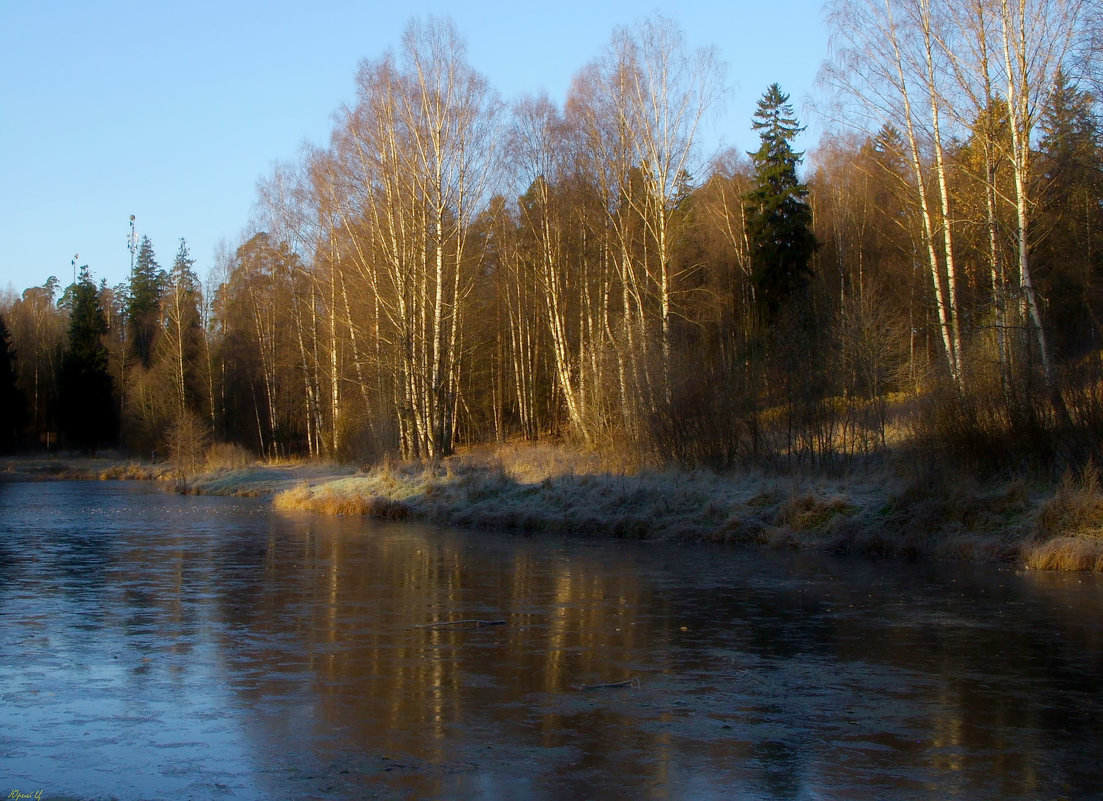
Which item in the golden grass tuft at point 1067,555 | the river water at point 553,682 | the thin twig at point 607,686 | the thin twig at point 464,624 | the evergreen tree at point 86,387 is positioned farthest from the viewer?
the evergreen tree at point 86,387

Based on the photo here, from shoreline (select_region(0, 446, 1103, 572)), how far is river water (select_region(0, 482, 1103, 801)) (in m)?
1.23

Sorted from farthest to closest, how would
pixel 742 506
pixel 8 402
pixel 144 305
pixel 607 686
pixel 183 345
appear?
pixel 144 305 → pixel 8 402 → pixel 183 345 → pixel 742 506 → pixel 607 686

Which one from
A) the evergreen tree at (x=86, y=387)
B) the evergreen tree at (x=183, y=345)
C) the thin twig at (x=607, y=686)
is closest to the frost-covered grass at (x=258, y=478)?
the evergreen tree at (x=183, y=345)

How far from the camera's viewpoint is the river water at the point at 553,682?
560cm

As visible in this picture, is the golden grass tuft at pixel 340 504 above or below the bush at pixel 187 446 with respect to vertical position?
below

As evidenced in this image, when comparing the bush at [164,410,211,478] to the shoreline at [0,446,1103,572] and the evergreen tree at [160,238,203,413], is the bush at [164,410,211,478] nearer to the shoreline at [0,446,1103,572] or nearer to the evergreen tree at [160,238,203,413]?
the evergreen tree at [160,238,203,413]

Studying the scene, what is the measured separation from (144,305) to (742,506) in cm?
7104

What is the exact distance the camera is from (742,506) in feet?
63.7

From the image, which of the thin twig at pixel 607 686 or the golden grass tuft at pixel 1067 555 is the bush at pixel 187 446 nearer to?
the golden grass tuft at pixel 1067 555

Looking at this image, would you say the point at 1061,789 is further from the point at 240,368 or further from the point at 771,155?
the point at 240,368

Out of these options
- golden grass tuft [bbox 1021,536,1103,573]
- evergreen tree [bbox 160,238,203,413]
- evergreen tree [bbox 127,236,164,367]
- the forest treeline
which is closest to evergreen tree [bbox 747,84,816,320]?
the forest treeline

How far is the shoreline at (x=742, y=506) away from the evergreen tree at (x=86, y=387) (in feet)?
149

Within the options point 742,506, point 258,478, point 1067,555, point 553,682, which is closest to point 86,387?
point 258,478

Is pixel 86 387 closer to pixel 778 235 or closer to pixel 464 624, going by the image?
pixel 778 235
